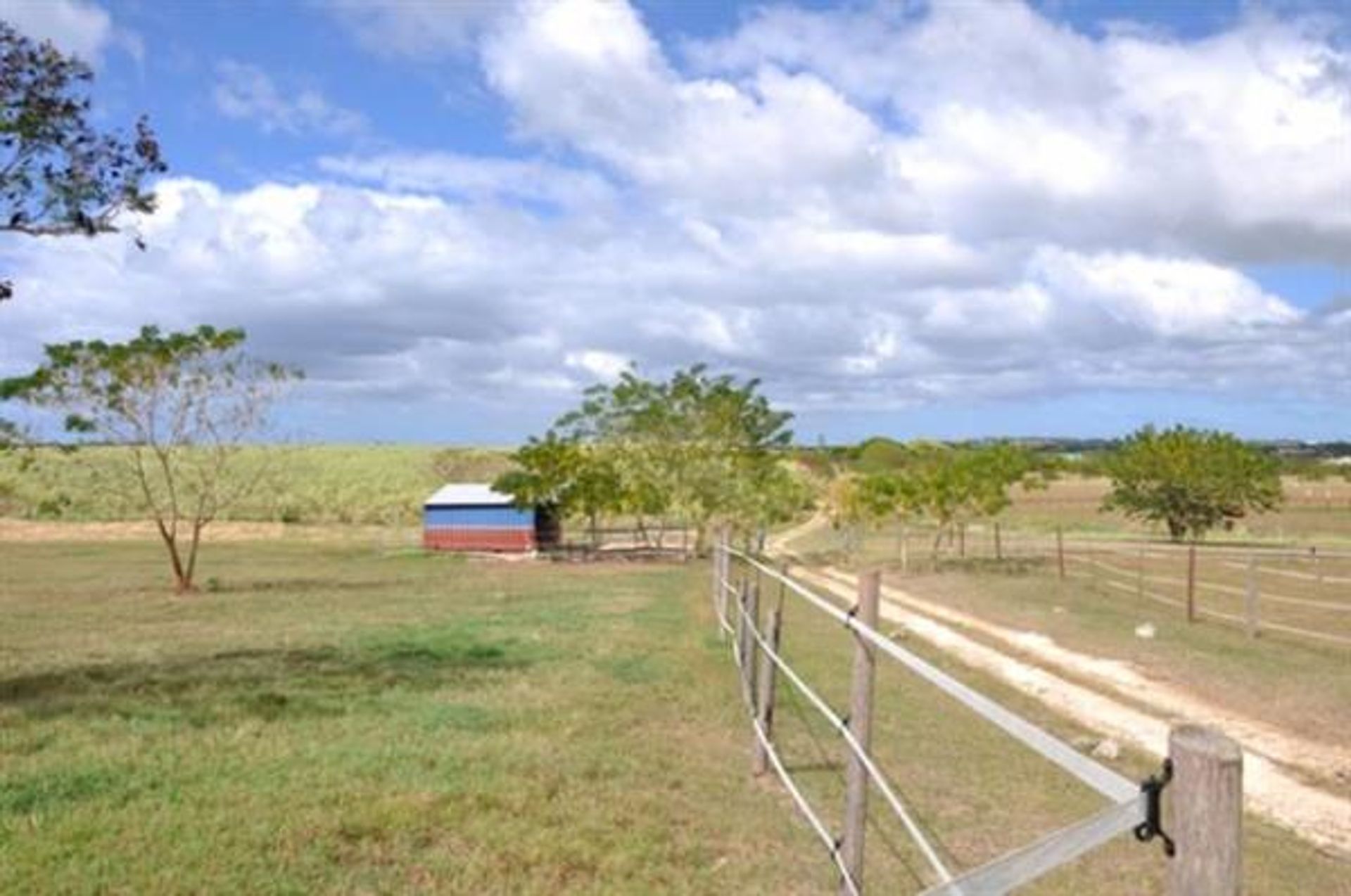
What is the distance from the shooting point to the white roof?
1806 inches

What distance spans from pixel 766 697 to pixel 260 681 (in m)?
5.83

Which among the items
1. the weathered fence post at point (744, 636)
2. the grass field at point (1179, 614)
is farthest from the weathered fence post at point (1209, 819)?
the grass field at point (1179, 614)

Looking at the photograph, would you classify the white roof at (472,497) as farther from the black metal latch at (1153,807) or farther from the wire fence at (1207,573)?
the black metal latch at (1153,807)

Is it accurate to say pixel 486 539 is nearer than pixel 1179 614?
No

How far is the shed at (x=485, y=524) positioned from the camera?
149 ft

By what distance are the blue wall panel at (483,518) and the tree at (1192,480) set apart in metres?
22.2

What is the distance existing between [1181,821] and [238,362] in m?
29.4

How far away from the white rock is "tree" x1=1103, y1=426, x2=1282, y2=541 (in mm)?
37062

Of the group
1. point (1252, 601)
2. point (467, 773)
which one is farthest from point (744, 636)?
point (1252, 601)

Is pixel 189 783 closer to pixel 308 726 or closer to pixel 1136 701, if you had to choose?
pixel 308 726

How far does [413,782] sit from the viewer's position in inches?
309

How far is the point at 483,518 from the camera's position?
151 ft

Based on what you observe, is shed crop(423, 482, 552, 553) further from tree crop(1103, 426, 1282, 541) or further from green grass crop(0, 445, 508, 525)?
tree crop(1103, 426, 1282, 541)

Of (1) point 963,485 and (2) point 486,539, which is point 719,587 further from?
(2) point 486,539
